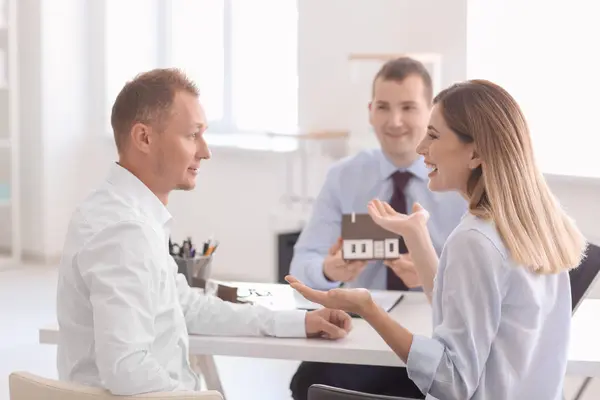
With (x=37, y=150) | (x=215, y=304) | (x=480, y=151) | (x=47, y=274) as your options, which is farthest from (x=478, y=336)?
(x=37, y=150)

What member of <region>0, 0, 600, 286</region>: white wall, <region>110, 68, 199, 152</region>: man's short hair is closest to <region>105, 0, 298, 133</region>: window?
<region>0, 0, 600, 286</region>: white wall

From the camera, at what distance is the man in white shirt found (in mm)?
1940

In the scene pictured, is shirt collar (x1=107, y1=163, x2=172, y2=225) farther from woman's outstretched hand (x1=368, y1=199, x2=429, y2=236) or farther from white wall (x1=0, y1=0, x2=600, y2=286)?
white wall (x1=0, y1=0, x2=600, y2=286)

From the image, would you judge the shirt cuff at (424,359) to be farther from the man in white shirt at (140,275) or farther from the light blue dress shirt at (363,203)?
the light blue dress shirt at (363,203)

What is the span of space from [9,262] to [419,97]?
14.4ft

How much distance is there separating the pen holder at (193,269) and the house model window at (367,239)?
435 mm

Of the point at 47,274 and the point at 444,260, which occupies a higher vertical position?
the point at 444,260

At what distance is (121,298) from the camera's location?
1942mm

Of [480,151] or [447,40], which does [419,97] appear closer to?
[480,151]

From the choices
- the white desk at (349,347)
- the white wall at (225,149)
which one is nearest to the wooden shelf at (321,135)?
the white wall at (225,149)

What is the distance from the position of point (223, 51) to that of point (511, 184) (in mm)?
5230

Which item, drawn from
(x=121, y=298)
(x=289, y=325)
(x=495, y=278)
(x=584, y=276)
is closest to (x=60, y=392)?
(x=121, y=298)

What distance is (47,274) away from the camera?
→ 6.82 m

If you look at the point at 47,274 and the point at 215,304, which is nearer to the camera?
the point at 215,304
